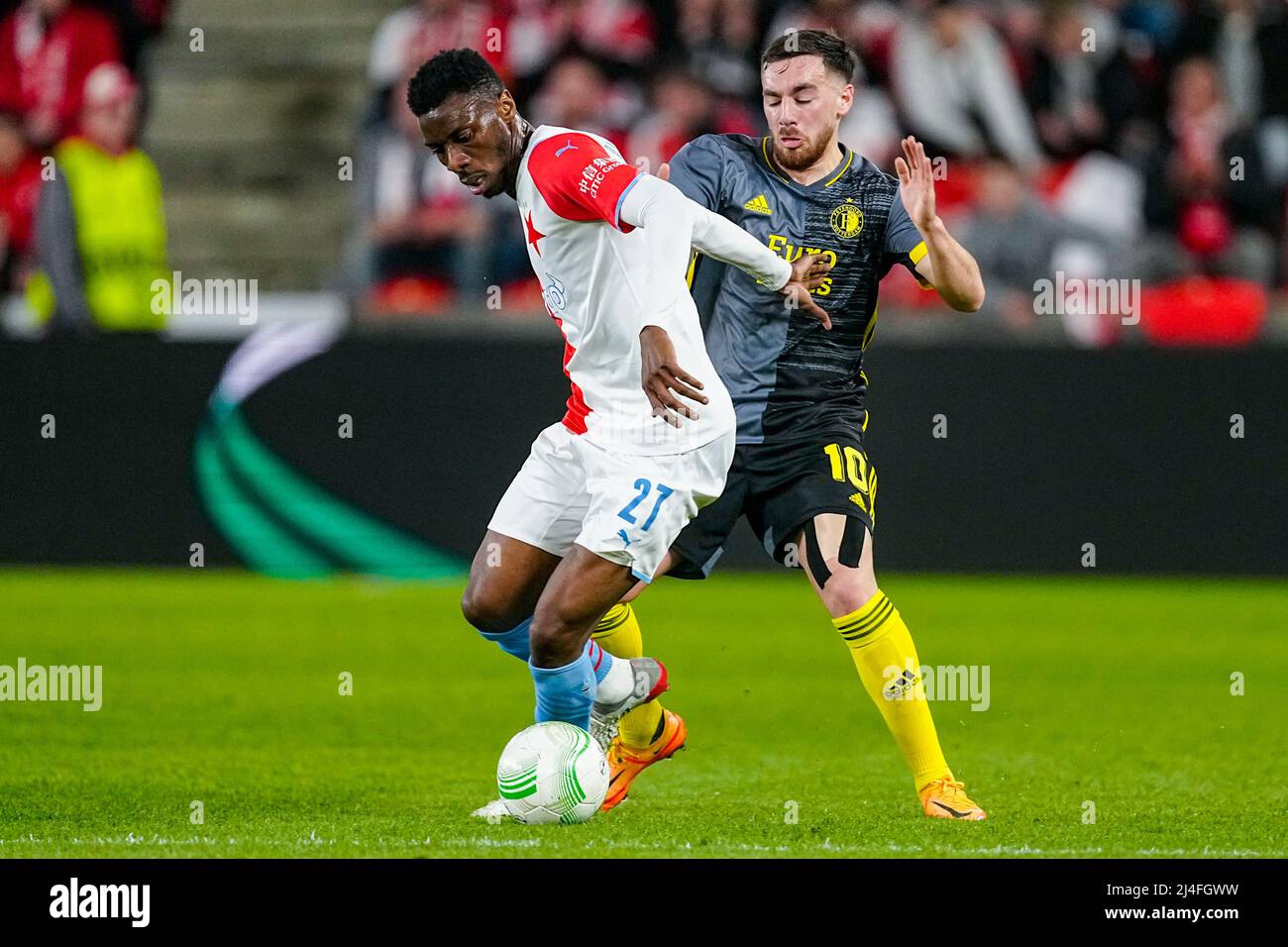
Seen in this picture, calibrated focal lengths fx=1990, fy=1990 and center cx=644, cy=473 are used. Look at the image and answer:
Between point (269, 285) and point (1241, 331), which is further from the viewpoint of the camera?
point (269, 285)

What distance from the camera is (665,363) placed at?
17.3 ft

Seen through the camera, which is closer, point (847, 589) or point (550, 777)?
point (550, 777)

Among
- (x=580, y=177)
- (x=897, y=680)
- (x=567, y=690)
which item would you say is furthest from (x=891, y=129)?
(x=580, y=177)

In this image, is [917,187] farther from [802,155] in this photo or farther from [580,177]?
[580,177]

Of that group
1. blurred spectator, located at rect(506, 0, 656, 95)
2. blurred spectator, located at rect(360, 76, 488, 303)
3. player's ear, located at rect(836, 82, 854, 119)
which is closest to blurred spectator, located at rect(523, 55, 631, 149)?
blurred spectator, located at rect(506, 0, 656, 95)

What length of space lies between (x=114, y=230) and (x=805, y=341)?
7400mm

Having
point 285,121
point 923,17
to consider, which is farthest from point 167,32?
point 923,17

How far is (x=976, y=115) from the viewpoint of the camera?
13.9 m

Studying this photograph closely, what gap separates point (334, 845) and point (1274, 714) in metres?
4.33

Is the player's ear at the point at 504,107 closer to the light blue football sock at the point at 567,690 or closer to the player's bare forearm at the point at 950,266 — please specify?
the player's bare forearm at the point at 950,266

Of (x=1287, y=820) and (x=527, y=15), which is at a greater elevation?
(x=527, y=15)

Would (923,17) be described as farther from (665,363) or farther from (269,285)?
(665,363)

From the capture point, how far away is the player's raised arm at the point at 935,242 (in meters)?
5.83

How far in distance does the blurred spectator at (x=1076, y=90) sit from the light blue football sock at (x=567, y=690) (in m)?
9.14
